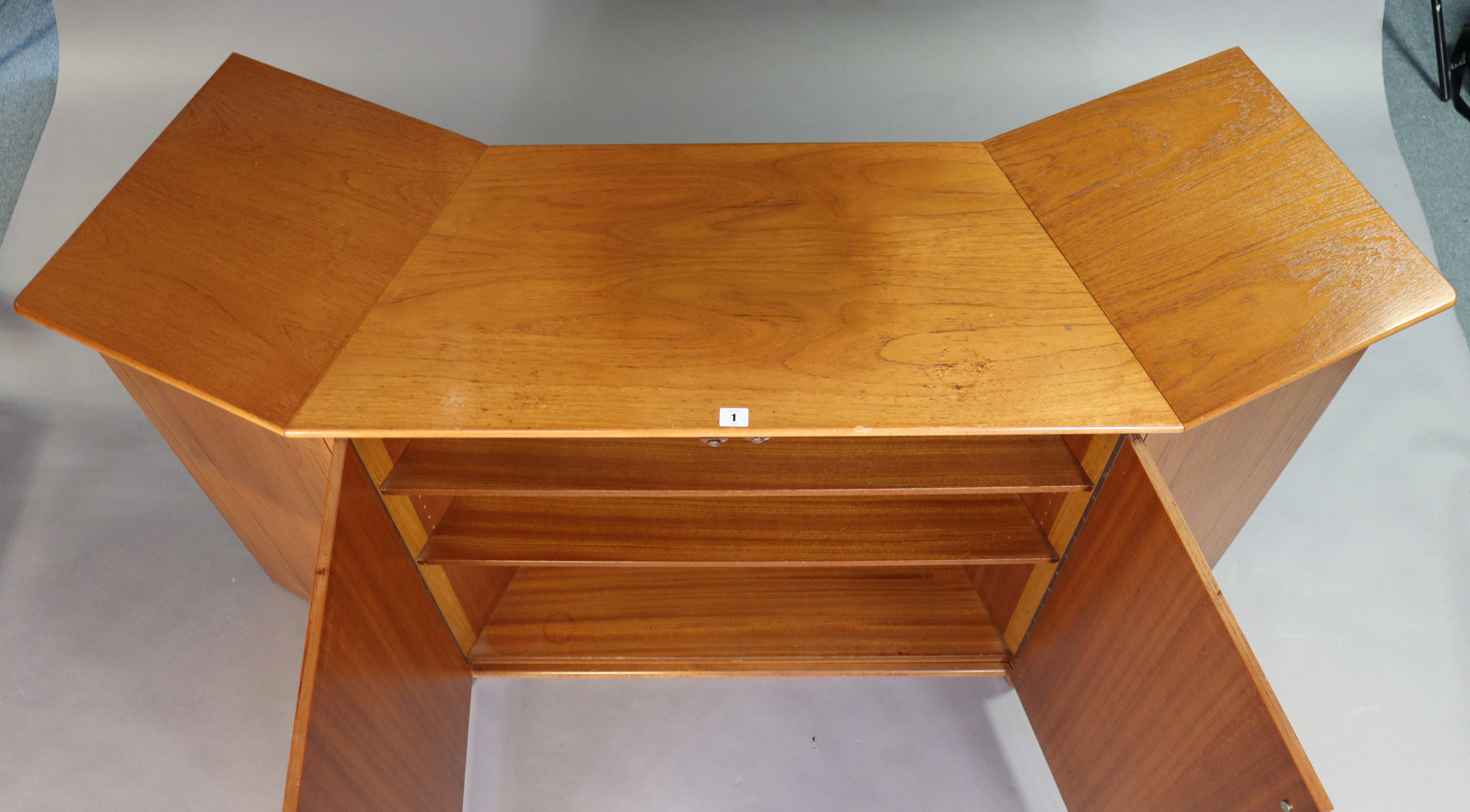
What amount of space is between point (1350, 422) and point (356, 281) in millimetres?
2283

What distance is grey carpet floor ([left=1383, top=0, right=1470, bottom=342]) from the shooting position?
105 inches

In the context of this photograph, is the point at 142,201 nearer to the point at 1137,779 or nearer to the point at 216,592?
the point at 216,592

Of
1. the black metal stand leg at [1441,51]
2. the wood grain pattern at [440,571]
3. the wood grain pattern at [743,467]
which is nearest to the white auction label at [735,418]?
the wood grain pattern at [743,467]

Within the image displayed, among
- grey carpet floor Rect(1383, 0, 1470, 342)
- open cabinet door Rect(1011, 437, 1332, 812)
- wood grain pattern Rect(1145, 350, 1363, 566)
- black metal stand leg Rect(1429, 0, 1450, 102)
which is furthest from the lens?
black metal stand leg Rect(1429, 0, 1450, 102)

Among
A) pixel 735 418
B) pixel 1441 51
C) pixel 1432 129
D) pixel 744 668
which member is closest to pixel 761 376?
pixel 735 418

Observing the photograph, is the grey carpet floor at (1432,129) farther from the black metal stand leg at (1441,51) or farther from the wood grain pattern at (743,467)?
the wood grain pattern at (743,467)

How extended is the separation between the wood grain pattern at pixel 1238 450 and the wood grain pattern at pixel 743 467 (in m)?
0.17

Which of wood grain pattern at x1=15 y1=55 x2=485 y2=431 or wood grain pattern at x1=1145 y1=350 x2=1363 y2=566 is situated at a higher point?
wood grain pattern at x1=15 y1=55 x2=485 y2=431

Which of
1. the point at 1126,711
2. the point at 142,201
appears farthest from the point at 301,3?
the point at 1126,711

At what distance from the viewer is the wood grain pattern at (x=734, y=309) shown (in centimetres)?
129

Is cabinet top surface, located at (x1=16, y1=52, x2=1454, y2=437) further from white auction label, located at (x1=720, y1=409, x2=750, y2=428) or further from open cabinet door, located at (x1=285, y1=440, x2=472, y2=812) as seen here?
open cabinet door, located at (x1=285, y1=440, x2=472, y2=812)

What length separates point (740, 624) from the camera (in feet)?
6.33

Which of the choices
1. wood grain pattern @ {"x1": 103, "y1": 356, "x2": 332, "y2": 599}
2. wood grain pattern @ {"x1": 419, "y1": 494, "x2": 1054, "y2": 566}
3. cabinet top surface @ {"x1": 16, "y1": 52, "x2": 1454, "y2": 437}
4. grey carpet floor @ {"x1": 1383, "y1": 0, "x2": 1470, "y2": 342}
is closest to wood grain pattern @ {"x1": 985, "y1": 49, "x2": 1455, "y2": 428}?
cabinet top surface @ {"x1": 16, "y1": 52, "x2": 1454, "y2": 437}

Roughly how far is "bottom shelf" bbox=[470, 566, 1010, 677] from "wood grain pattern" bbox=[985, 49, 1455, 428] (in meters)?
0.79
